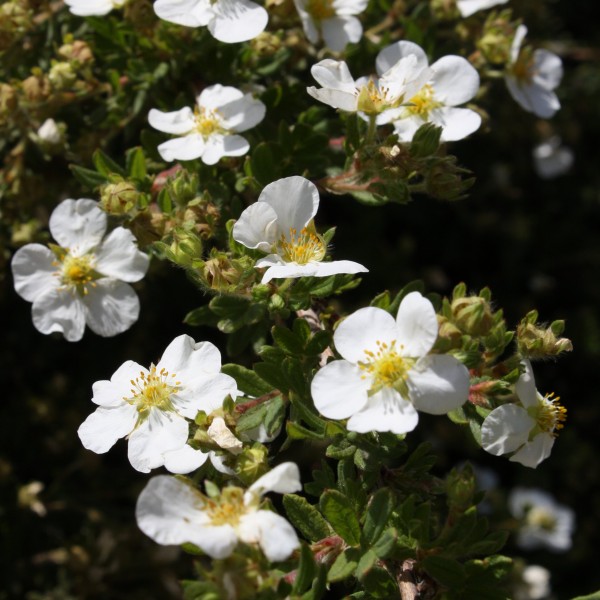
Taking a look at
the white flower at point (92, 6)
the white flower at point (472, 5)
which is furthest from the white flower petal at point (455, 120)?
the white flower at point (92, 6)

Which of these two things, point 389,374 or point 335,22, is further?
point 335,22

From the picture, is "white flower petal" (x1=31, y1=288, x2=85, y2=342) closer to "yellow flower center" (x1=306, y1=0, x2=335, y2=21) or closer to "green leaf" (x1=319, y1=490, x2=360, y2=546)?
"green leaf" (x1=319, y1=490, x2=360, y2=546)

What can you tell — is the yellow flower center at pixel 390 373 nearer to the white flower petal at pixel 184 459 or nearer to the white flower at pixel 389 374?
the white flower at pixel 389 374

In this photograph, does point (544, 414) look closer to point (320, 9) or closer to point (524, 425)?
point (524, 425)

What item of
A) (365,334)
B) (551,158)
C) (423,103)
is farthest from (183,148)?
(551,158)

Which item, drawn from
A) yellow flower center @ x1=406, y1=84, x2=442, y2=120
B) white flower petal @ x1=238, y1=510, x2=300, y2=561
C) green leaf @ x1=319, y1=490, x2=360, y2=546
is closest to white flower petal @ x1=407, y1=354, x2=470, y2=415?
green leaf @ x1=319, y1=490, x2=360, y2=546
